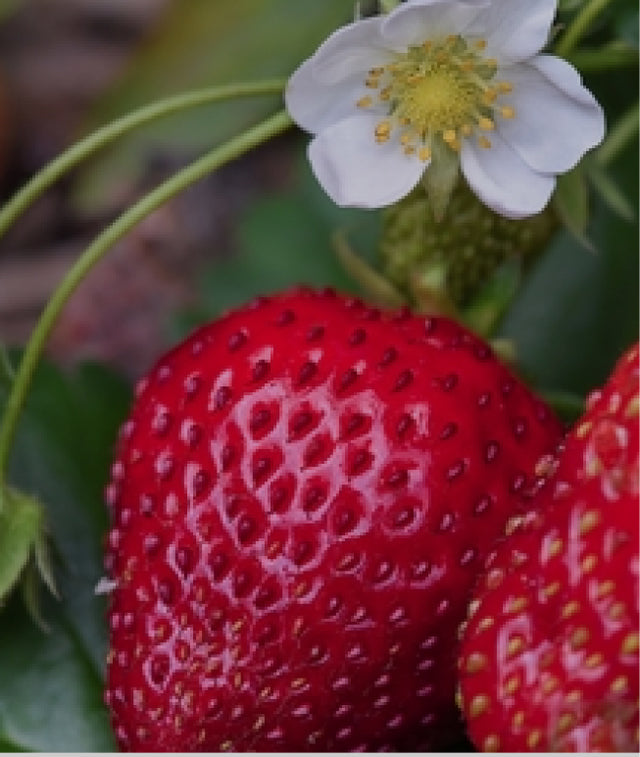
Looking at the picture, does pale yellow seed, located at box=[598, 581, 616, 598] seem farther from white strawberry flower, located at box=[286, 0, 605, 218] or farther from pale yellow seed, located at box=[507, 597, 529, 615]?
white strawberry flower, located at box=[286, 0, 605, 218]

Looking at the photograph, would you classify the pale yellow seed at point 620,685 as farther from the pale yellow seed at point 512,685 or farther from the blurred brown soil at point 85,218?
the blurred brown soil at point 85,218

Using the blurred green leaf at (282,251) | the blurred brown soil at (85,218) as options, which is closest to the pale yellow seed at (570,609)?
the blurred green leaf at (282,251)

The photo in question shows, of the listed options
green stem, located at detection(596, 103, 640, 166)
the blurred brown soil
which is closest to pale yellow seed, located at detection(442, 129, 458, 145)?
green stem, located at detection(596, 103, 640, 166)

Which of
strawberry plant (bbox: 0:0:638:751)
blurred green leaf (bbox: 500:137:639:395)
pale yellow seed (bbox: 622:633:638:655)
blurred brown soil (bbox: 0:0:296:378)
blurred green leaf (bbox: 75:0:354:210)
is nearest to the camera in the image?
pale yellow seed (bbox: 622:633:638:655)

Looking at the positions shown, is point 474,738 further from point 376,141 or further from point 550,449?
point 376,141

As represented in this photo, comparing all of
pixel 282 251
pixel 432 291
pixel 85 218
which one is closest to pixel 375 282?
pixel 432 291

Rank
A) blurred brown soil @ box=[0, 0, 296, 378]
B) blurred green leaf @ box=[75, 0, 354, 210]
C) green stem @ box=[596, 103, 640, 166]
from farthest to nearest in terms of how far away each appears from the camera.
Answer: blurred brown soil @ box=[0, 0, 296, 378]
blurred green leaf @ box=[75, 0, 354, 210]
green stem @ box=[596, 103, 640, 166]
